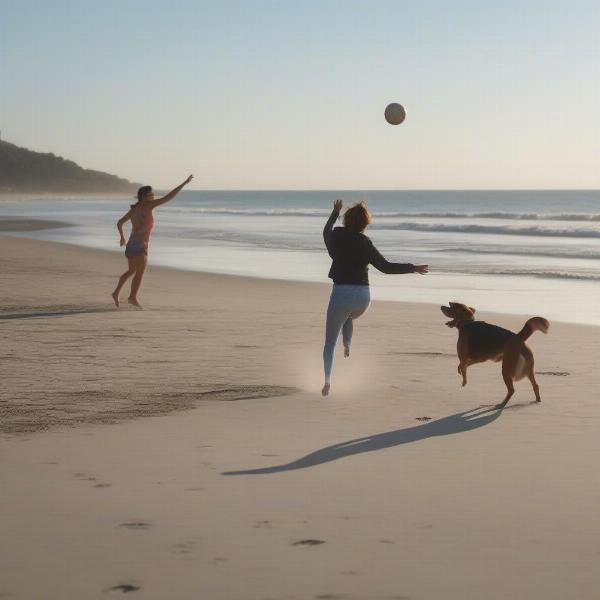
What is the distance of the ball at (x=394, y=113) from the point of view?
46.4ft

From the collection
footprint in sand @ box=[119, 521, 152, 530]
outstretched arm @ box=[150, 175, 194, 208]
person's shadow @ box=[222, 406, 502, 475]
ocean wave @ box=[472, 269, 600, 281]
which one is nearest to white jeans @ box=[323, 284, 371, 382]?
person's shadow @ box=[222, 406, 502, 475]

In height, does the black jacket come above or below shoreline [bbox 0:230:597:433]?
above

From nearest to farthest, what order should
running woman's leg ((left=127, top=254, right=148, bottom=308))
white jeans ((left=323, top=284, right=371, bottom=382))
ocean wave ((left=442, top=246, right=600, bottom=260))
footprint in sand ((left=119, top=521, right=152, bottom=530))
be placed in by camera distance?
footprint in sand ((left=119, top=521, right=152, bottom=530)) → white jeans ((left=323, top=284, right=371, bottom=382)) → running woman's leg ((left=127, top=254, right=148, bottom=308)) → ocean wave ((left=442, top=246, right=600, bottom=260))

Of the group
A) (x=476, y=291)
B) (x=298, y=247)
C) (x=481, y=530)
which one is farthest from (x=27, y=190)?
(x=481, y=530)

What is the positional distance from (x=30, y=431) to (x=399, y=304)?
30.6ft

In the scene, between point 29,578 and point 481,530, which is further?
point 481,530

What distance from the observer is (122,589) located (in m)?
Result: 4.22

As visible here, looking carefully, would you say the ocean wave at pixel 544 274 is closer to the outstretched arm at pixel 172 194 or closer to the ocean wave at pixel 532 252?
the ocean wave at pixel 532 252

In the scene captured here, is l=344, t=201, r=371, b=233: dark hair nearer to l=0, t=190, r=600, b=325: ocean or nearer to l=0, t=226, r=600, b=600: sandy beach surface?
l=0, t=226, r=600, b=600: sandy beach surface

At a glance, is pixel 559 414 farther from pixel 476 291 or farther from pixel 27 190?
pixel 27 190

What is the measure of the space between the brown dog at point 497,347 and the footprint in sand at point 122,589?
4116mm

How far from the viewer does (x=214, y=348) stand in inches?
425

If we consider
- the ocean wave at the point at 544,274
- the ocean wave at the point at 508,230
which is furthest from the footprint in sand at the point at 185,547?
the ocean wave at the point at 508,230

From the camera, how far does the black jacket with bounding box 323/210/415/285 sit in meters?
8.00
